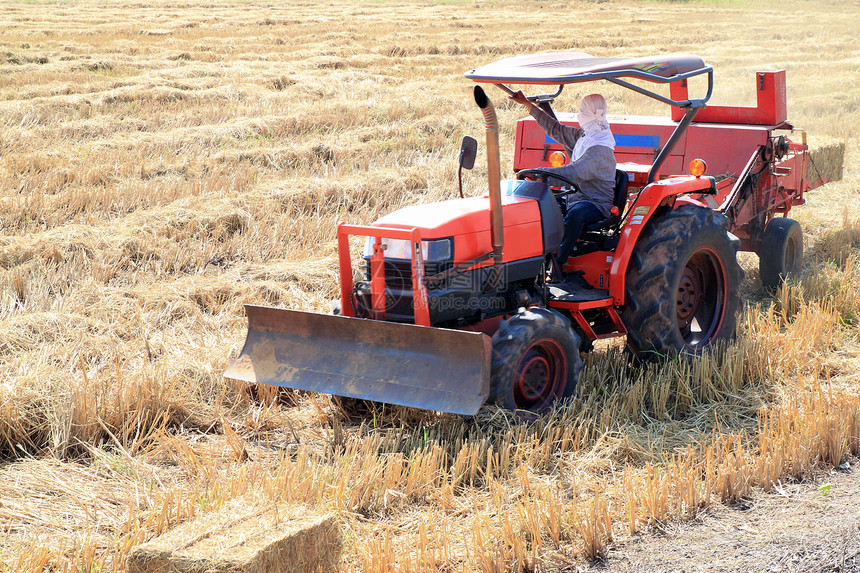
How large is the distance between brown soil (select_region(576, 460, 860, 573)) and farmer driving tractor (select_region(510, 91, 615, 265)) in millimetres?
1969

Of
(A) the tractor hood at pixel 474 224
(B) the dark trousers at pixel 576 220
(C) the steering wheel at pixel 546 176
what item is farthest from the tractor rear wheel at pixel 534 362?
(C) the steering wheel at pixel 546 176

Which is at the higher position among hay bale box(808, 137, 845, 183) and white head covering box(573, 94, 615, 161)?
white head covering box(573, 94, 615, 161)

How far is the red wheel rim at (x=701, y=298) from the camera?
18.7ft

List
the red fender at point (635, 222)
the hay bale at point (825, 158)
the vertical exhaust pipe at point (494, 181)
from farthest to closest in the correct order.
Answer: the hay bale at point (825, 158), the red fender at point (635, 222), the vertical exhaust pipe at point (494, 181)

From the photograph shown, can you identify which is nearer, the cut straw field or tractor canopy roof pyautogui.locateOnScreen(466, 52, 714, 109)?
the cut straw field

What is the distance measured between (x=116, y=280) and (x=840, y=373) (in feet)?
17.6

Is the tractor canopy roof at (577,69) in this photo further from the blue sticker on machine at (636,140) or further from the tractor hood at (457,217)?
the blue sticker on machine at (636,140)

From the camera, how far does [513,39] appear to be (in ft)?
80.4

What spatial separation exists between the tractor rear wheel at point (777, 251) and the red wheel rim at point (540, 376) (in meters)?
2.94

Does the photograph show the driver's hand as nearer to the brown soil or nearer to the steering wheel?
the steering wheel

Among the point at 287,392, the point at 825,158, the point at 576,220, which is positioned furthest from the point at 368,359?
the point at 825,158

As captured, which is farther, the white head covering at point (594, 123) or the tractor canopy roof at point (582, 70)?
the white head covering at point (594, 123)

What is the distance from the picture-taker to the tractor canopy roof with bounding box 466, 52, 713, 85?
446 cm

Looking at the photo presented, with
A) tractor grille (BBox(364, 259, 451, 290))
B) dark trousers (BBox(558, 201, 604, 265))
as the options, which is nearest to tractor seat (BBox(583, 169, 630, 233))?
dark trousers (BBox(558, 201, 604, 265))
